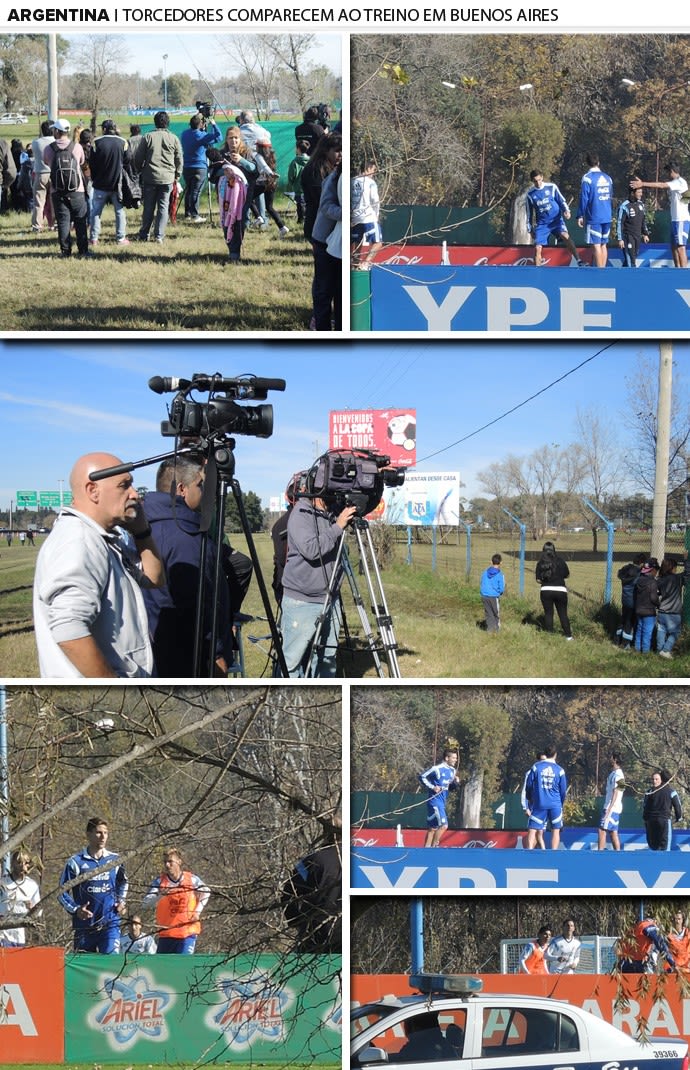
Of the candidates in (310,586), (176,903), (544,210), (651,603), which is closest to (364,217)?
(544,210)

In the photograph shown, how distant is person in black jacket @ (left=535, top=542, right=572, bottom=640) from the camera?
8062mm

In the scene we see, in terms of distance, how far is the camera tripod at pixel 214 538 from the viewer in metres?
7.61

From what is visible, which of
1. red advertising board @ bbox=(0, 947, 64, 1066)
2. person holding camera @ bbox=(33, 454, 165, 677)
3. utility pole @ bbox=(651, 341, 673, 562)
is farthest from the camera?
utility pole @ bbox=(651, 341, 673, 562)

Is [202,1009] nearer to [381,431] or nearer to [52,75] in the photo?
[381,431]

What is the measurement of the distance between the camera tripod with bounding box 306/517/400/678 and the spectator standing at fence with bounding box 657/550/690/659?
153 centimetres

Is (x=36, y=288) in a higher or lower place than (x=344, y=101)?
lower

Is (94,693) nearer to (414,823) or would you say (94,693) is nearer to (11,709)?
(11,709)

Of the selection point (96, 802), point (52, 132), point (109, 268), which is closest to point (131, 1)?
point (52, 132)

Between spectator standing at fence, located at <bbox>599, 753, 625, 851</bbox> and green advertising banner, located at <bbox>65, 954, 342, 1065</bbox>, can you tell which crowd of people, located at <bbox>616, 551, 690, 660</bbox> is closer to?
spectator standing at fence, located at <bbox>599, 753, 625, 851</bbox>

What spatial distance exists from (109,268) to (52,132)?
84cm

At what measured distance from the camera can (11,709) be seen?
798 centimetres

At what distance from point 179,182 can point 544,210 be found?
2115mm

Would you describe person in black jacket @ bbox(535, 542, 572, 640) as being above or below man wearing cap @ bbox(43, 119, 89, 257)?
below

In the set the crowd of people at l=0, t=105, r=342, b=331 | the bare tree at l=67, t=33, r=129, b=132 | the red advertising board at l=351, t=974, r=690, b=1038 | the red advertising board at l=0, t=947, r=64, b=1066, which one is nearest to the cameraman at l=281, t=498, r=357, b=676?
the crowd of people at l=0, t=105, r=342, b=331
